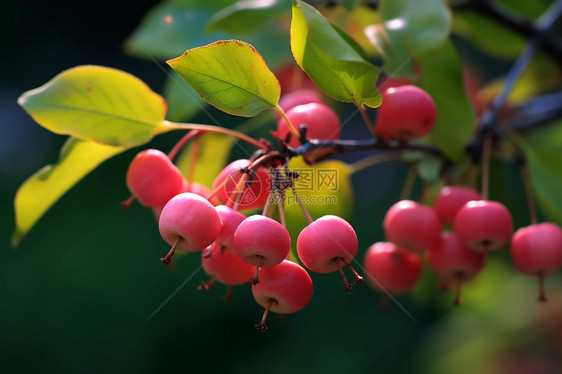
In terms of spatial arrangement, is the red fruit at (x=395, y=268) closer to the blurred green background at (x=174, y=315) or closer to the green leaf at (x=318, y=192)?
the green leaf at (x=318, y=192)

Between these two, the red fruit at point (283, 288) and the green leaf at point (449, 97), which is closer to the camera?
the red fruit at point (283, 288)

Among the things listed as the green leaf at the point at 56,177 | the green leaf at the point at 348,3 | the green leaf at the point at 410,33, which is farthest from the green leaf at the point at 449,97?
the green leaf at the point at 56,177

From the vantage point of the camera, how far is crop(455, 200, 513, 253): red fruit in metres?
0.74

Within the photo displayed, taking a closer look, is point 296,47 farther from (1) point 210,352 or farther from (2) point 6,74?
(2) point 6,74

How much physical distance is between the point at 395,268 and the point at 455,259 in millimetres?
126

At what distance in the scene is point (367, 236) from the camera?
194cm

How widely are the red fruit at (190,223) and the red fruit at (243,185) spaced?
0.07 m

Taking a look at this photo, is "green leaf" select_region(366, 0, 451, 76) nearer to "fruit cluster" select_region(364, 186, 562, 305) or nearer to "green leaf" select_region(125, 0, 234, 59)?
"fruit cluster" select_region(364, 186, 562, 305)

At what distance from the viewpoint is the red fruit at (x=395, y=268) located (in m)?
0.92

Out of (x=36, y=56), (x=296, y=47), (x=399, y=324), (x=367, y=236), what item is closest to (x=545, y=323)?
(x=399, y=324)

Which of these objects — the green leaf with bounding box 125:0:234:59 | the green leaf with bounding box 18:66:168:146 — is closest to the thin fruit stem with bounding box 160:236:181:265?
the green leaf with bounding box 18:66:168:146

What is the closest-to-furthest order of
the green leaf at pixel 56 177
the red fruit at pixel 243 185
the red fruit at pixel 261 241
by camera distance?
the red fruit at pixel 261 241, the red fruit at pixel 243 185, the green leaf at pixel 56 177

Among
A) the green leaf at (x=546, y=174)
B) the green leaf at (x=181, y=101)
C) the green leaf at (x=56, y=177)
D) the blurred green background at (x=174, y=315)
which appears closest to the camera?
the green leaf at (x=56, y=177)

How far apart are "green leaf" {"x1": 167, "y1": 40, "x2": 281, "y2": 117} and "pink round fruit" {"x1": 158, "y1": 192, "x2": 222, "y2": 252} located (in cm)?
13
